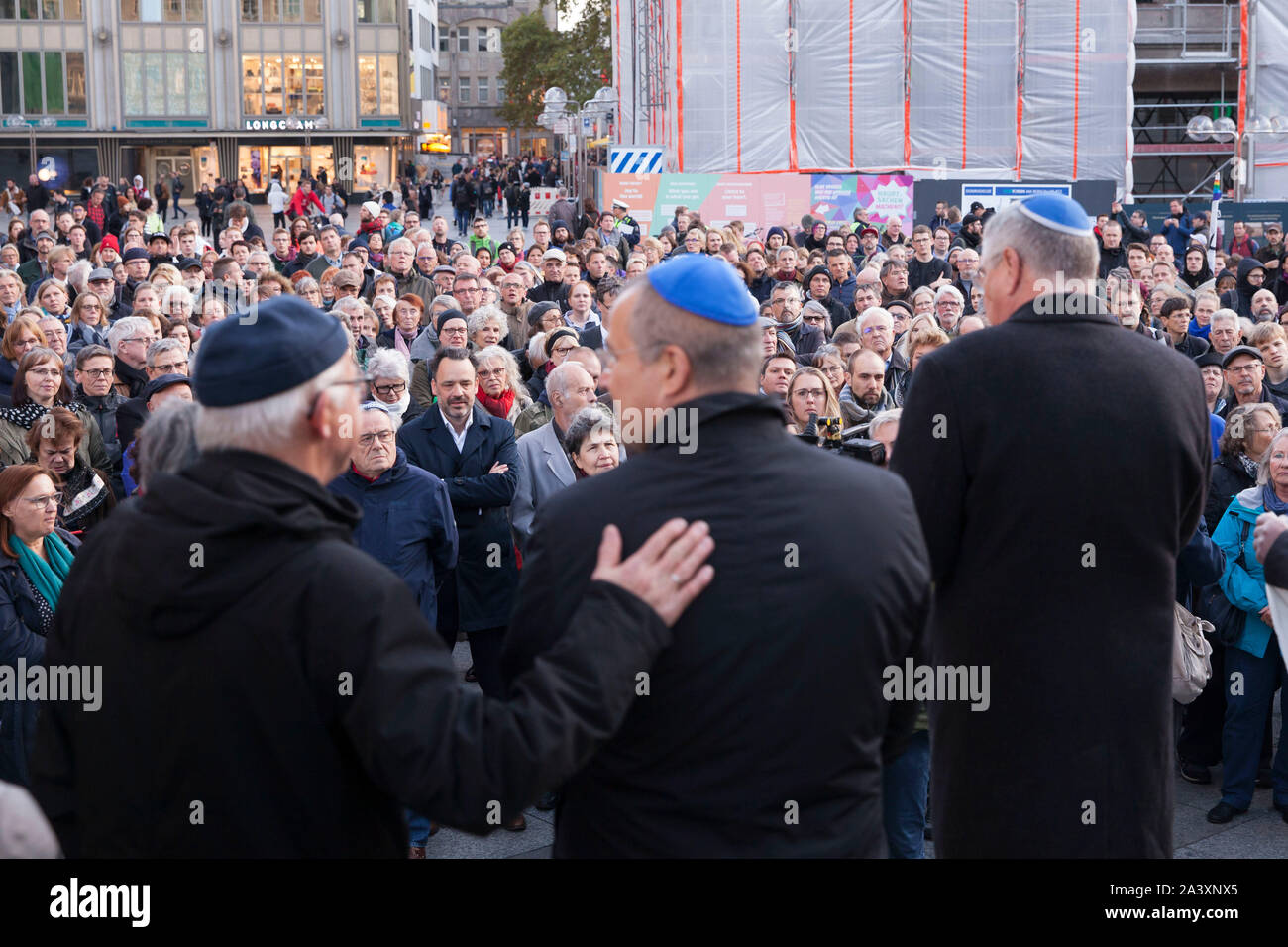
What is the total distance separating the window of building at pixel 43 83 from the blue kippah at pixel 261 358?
2399 inches

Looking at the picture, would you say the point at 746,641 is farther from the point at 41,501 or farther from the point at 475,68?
the point at 475,68

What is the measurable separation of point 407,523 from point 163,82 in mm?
57587

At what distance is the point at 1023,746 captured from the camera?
2885mm

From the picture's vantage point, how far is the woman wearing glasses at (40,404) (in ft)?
23.4

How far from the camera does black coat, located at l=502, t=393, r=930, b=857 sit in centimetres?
217

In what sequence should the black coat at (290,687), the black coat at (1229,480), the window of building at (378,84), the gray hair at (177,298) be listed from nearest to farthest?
the black coat at (290,687) → the black coat at (1229,480) → the gray hair at (177,298) → the window of building at (378,84)

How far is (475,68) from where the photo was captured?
120m

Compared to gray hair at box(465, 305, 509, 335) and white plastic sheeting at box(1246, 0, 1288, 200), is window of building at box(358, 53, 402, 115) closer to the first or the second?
white plastic sheeting at box(1246, 0, 1288, 200)

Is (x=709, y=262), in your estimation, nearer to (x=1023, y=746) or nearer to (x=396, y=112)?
(x=1023, y=746)

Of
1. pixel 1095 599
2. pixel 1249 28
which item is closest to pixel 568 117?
pixel 1249 28

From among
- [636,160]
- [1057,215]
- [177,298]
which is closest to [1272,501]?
[1057,215]

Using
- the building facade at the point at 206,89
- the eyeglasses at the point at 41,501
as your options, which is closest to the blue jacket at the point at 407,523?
the eyeglasses at the point at 41,501

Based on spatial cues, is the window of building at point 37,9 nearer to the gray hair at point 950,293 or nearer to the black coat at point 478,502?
the gray hair at point 950,293

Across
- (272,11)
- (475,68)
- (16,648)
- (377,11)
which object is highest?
(475,68)
